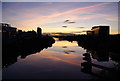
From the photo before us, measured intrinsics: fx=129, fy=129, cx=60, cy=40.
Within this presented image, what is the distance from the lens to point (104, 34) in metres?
109

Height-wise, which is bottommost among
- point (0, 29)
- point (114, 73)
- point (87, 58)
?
point (114, 73)

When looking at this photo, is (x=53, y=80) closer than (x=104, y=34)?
Yes

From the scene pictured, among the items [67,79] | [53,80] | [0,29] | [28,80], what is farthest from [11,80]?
[0,29]

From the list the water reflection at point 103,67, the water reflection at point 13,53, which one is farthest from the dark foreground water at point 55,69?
the water reflection at point 13,53

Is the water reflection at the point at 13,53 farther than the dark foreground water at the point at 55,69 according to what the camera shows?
Yes

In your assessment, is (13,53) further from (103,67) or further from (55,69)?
(103,67)

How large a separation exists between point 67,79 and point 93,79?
2702 millimetres

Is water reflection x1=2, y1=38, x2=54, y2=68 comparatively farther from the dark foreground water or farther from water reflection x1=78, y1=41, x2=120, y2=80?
water reflection x1=78, y1=41, x2=120, y2=80

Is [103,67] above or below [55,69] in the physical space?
above

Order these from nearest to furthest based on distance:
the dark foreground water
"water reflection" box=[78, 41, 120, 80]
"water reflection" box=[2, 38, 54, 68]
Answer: "water reflection" box=[78, 41, 120, 80] < the dark foreground water < "water reflection" box=[2, 38, 54, 68]

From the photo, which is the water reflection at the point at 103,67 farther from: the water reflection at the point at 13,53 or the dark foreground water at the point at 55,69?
the water reflection at the point at 13,53

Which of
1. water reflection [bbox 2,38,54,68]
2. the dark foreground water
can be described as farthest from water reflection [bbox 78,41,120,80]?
water reflection [bbox 2,38,54,68]

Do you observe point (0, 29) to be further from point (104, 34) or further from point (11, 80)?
point (104, 34)

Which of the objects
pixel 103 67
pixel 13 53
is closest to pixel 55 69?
pixel 103 67
